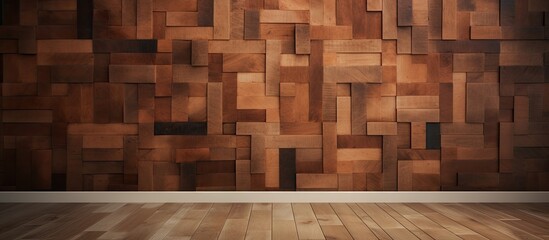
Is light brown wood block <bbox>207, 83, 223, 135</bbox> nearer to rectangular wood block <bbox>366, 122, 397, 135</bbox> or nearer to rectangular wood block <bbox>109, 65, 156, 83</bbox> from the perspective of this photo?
rectangular wood block <bbox>109, 65, 156, 83</bbox>

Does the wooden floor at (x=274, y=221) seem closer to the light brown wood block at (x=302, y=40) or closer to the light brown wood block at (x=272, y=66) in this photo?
the light brown wood block at (x=272, y=66)

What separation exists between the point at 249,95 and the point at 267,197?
582 mm

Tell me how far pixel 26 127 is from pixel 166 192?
87 centimetres

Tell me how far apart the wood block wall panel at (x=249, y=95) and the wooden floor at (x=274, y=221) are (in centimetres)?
20

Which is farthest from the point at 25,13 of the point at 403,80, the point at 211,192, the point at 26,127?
the point at 403,80

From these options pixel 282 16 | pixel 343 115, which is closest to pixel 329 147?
pixel 343 115

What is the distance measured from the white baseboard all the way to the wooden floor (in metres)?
0.06

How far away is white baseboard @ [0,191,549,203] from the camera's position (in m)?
2.74

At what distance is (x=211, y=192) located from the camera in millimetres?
2746

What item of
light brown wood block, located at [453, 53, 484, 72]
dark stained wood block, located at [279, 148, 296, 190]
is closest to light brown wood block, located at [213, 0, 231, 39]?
dark stained wood block, located at [279, 148, 296, 190]

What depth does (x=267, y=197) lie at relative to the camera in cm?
275

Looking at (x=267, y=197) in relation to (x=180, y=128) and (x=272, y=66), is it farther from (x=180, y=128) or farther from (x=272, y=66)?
(x=272, y=66)

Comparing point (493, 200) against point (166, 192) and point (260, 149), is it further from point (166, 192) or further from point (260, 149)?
point (166, 192)

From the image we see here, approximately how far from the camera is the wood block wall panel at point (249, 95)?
2750 mm
